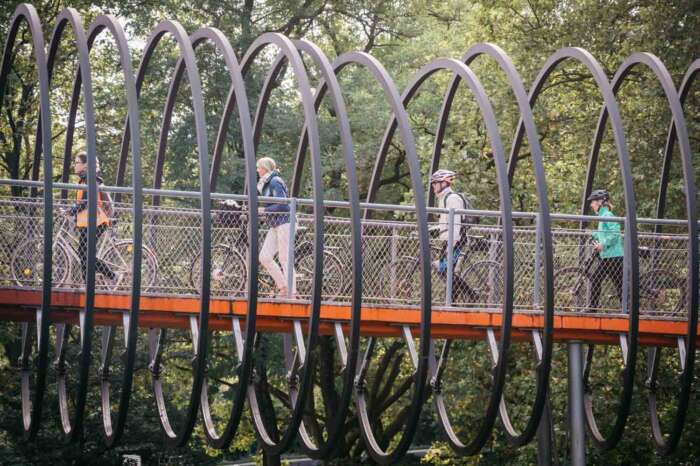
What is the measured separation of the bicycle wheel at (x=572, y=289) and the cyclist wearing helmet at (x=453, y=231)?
1557 millimetres

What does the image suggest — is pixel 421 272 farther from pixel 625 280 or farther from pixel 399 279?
pixel 625 280

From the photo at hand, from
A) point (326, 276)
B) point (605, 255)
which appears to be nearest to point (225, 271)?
point (326, 276)

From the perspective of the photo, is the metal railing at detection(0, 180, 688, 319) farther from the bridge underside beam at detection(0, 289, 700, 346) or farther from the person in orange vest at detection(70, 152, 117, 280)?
the bridge underside beam at detection(0, 289, 700, 346)

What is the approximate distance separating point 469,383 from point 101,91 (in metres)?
11.5

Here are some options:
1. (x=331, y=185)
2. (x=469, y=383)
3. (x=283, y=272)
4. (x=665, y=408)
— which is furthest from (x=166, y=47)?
(x=283, y=272)

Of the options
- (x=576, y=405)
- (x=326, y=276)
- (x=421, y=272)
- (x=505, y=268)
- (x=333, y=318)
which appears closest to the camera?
(x=421, y=272)

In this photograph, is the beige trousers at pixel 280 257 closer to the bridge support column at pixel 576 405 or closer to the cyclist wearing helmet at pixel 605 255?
the cyclist wearing helmet at pixel 605 255

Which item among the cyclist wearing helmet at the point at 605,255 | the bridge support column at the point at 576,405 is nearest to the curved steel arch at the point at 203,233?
the cyclist wearing helmet at the point at 605,255

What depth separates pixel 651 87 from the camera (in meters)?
23.6

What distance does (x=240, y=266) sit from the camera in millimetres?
15375

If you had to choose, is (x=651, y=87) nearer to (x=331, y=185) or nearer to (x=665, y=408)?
(x=665, y=408)

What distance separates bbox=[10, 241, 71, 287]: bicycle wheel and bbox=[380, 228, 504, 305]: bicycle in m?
3.98

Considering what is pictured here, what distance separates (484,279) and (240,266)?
10.4 ft

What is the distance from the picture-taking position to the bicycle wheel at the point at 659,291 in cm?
1644
